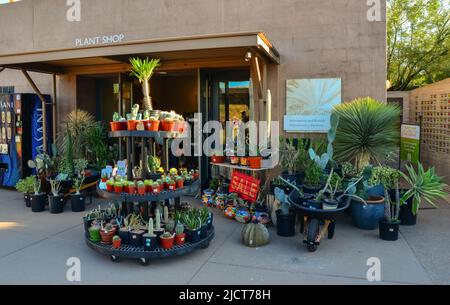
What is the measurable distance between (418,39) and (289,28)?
39.6ft

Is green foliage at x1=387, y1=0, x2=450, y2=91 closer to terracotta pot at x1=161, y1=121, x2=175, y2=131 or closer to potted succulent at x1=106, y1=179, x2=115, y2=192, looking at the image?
terracotta pot at x1=161, y1=121, x2=175, y2=131

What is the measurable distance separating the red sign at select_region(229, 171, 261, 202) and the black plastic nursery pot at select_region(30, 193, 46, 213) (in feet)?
10.2

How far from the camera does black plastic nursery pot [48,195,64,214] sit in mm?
6191

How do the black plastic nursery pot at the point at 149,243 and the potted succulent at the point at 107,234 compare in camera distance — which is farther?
the potted succulent at the point at 107,234

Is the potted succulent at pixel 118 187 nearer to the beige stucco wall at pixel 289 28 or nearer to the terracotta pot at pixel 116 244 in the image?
the terracotta pot at pixel 116 244

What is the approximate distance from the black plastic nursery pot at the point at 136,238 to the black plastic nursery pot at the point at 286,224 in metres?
1.81

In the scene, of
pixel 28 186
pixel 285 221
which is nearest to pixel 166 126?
pixel 285 221

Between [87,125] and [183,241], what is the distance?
4.43 meters

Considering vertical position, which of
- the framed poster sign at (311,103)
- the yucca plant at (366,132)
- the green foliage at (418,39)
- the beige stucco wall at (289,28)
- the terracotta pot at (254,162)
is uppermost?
the green foliage at (418,39)

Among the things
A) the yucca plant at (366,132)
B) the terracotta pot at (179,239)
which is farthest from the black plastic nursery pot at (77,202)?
the yucca plant at (366,132)

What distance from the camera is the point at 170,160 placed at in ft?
27.4

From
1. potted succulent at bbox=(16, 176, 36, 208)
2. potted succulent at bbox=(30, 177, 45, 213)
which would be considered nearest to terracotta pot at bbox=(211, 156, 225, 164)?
potted succulent at bbox=(30, 177, 45, 213)

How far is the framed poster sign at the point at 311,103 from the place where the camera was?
254 inches

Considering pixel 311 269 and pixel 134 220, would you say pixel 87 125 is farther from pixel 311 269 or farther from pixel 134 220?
pixel 311 269
